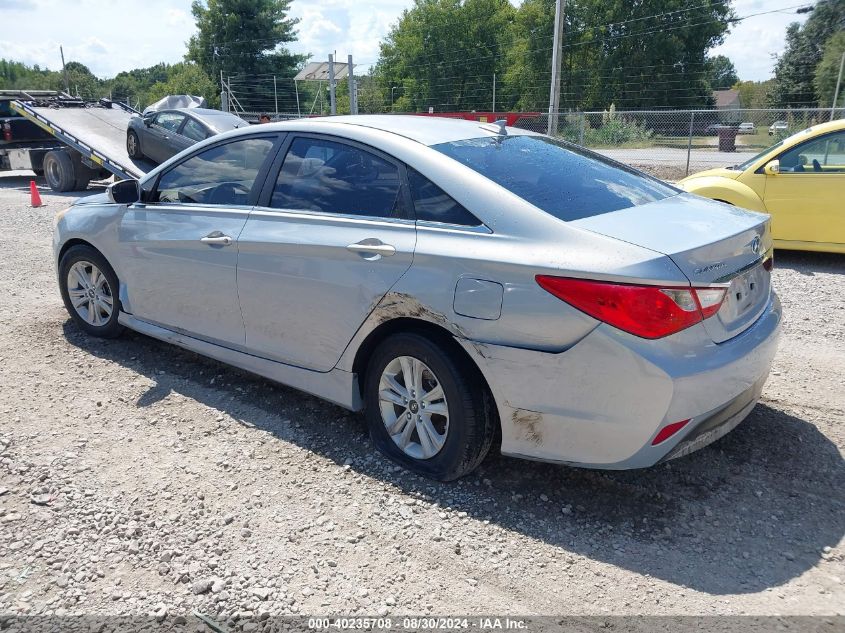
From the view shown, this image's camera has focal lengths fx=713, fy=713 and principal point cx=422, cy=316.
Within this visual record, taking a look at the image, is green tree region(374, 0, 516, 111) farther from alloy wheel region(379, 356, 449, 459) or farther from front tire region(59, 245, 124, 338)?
alloy wheel region(379, 356, 449, 459)

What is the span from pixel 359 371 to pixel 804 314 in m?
4.21

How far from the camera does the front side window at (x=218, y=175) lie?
4.21 m

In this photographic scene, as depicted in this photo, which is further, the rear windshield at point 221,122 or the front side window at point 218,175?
the rear windshield at point 221,122

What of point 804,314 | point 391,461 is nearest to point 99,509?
point 391,461

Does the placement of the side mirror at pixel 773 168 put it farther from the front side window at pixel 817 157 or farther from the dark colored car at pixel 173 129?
the dark colored car at pixel 173 129

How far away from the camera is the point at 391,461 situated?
11.9ft

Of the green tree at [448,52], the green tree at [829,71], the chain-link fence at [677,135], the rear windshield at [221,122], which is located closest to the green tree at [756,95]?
the green tree at [829,71]

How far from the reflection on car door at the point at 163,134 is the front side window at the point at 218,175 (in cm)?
986

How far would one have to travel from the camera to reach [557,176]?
11.7ft

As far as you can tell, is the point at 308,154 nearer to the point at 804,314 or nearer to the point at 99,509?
the point at 99,509

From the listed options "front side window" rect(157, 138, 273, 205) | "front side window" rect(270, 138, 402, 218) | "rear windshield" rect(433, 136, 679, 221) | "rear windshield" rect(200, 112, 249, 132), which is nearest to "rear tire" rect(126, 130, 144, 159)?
"rear windshield" rect(200, 112, 249, 132)

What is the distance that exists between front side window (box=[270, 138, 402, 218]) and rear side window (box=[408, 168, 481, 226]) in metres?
0.11

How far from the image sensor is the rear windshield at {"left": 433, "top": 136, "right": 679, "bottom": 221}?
129 inches

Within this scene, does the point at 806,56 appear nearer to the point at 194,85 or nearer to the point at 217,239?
the point at 194,85
